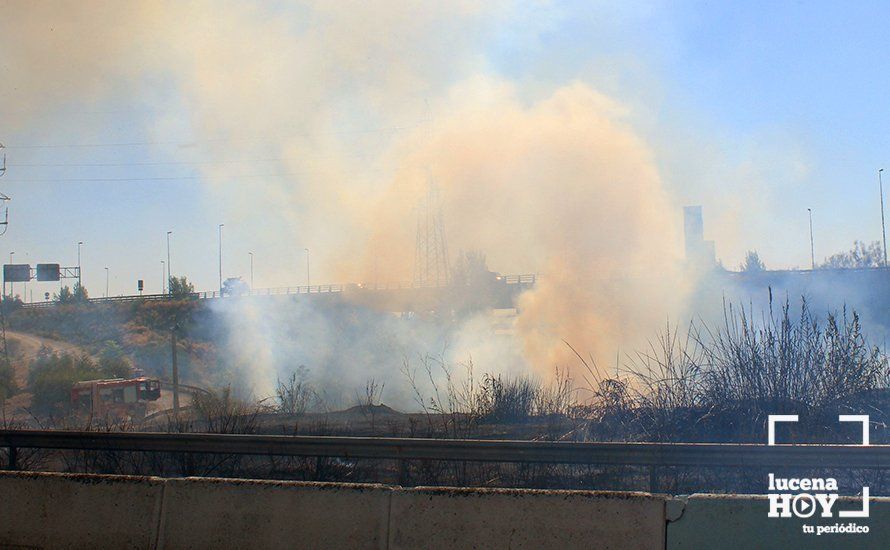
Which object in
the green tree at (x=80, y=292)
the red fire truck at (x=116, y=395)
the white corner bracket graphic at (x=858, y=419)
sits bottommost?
the red fire truck at (x=116, y=395)

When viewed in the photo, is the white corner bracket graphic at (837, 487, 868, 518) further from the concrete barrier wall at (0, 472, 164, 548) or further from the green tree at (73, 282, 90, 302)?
the green tree at (73, 282, 90, 302)

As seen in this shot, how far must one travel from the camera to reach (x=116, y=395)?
3338 cm

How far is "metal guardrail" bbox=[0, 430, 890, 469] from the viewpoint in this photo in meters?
6.66

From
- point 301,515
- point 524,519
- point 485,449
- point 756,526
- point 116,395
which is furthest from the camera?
point 116,395

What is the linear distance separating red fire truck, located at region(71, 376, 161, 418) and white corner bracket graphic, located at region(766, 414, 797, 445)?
26690 mm

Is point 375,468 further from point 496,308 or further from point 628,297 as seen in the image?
point 496,308

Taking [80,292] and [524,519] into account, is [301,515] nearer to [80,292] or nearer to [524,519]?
[524,519]

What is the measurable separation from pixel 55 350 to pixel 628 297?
35081 mm

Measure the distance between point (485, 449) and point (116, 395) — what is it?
29.3 m

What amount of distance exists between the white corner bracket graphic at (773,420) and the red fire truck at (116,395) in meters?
26.7

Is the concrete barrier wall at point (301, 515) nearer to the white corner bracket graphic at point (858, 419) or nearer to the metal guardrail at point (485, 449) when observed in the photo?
the metal guardrail at point (485, 449)

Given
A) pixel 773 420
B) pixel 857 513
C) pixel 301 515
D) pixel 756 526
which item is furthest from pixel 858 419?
pixel 301 515

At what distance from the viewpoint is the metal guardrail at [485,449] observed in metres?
6.66

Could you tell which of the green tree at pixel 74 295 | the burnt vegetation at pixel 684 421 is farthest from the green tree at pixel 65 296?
the burnt vegetation at pixel 684 421
